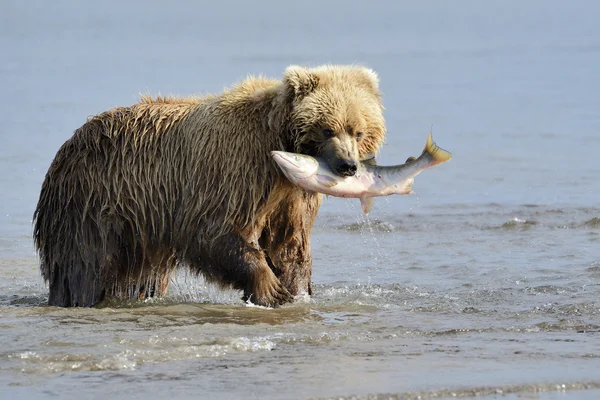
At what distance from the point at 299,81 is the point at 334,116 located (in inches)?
13.9

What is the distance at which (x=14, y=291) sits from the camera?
9453 mm

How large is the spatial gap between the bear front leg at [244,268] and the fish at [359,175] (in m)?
0.67

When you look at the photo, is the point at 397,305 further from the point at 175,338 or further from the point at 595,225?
the point at 595,225

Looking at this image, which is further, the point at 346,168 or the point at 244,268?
the point at 244,268

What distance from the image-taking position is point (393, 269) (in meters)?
9.96

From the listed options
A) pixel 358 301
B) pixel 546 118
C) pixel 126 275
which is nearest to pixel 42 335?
pixel 126 275

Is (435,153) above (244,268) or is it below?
above

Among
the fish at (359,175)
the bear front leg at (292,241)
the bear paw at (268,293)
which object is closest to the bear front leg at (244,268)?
the bear paw at (268,293)

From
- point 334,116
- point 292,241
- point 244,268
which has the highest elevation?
point 334,116

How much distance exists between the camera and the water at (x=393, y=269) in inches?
238

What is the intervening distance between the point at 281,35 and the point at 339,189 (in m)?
28.9

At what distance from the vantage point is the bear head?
7598mm

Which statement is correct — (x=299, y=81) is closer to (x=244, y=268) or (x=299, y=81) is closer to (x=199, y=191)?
(x=199, y=191)

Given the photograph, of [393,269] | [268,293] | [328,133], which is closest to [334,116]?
[328,133]
